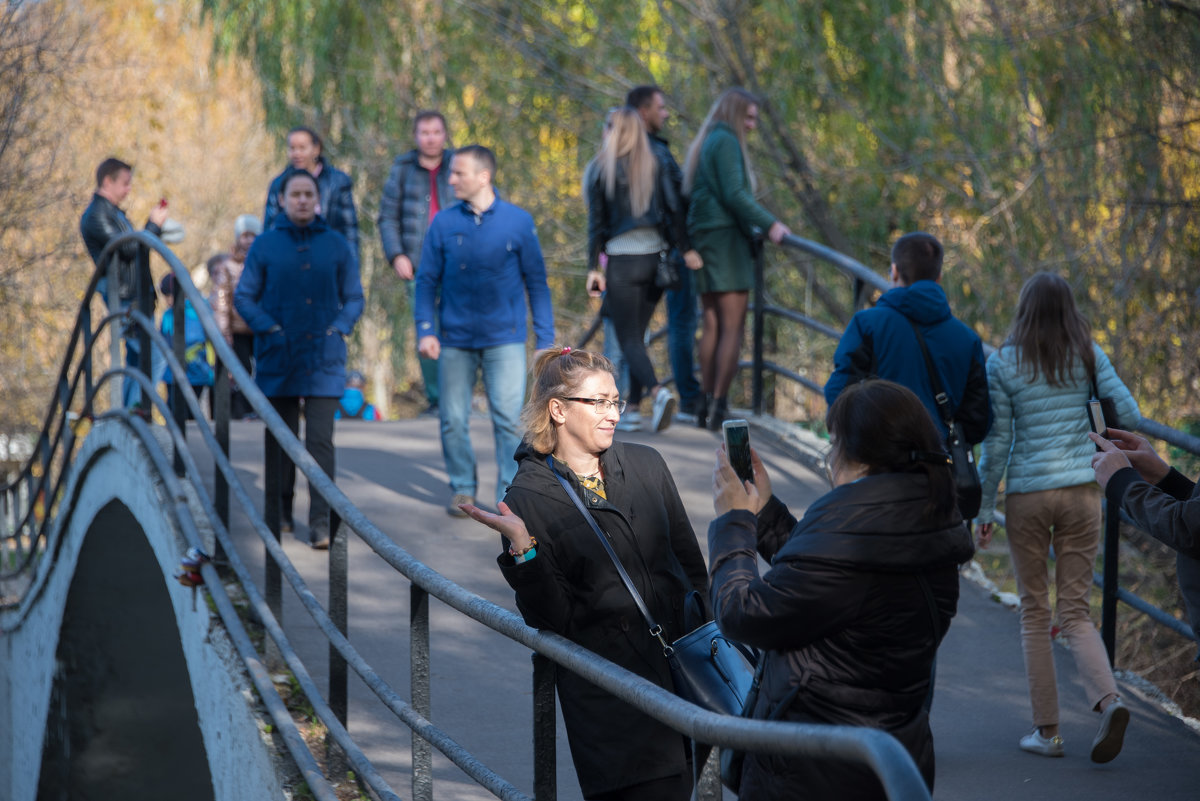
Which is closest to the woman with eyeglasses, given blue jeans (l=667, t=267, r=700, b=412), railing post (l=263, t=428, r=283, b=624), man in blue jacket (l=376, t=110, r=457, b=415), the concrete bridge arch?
railing post (l=263, t=428, r=283, b=624)

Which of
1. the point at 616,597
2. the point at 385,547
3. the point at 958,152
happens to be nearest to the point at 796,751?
the point at 616,597

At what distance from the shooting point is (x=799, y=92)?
13453 millimetres

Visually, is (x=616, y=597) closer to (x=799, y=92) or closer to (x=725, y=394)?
(x=725, y=394)

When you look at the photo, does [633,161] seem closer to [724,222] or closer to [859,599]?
[724,222]

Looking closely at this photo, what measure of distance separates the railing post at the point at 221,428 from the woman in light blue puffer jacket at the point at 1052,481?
3.20m

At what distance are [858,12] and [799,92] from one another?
974 millimetres

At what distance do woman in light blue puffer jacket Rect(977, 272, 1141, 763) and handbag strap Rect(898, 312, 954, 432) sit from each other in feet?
0.82

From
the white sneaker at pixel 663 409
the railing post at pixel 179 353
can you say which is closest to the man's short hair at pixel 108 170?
the railing post at pixel 179 353

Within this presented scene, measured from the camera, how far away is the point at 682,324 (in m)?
8.41

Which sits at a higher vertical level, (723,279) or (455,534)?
(723,279)

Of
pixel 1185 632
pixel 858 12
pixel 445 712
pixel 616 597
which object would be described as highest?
pixel 858 12

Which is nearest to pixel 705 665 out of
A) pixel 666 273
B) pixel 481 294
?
pixel 481 294

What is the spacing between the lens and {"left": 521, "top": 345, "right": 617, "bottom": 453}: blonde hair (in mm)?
3383

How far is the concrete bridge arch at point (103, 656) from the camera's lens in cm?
792
